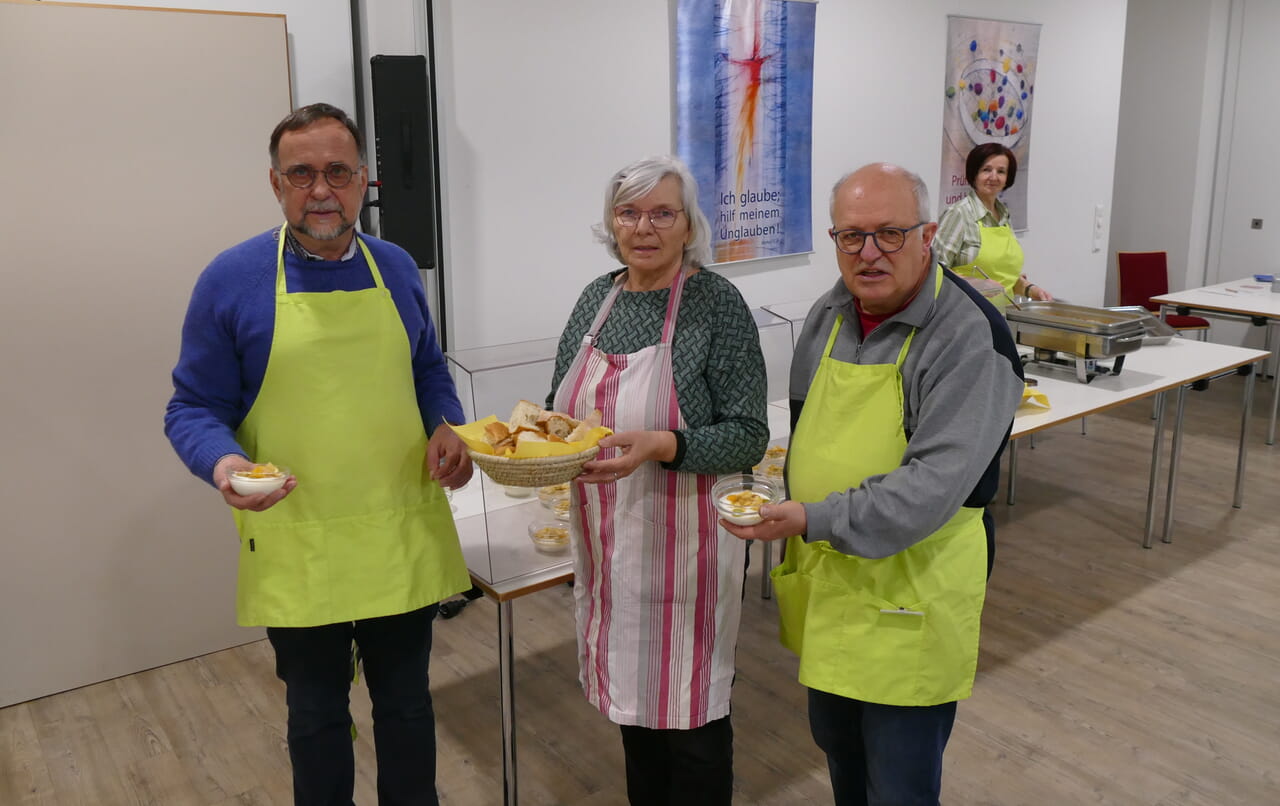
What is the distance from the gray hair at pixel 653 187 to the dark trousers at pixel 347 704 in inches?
32.5

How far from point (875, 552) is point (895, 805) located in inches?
18.1

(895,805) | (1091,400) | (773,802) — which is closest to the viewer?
(895,805)

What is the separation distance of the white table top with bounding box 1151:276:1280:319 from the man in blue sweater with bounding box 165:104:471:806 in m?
4.81

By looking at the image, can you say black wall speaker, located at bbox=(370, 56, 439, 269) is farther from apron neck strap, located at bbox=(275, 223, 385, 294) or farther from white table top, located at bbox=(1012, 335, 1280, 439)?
white table top, located at bbox=(1012, 335, 1280, 439)

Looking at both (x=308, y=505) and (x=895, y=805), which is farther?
(x=308, y=505)

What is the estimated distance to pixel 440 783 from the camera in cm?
262

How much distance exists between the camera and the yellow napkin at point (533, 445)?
175cm

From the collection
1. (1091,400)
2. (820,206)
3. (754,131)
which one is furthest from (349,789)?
(820,206)

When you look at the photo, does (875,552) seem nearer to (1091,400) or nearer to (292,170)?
(292,170)

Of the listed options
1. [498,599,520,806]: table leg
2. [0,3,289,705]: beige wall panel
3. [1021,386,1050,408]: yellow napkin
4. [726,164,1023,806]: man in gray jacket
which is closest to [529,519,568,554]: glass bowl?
[498,599,520,806]: table leg

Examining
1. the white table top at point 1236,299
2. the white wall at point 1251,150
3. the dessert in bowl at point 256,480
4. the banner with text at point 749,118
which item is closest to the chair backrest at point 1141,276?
the white table top at point 1236,299

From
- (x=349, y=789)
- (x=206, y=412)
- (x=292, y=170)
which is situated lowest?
(x=349, y=789)

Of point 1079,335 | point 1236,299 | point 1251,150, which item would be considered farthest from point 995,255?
point 1251,150

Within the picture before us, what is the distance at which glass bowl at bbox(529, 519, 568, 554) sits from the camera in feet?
7.63
